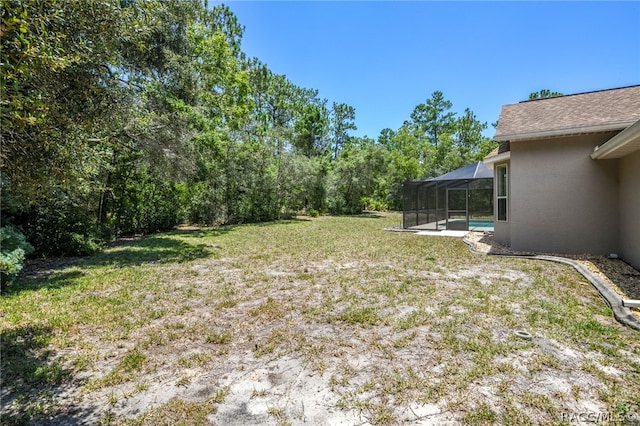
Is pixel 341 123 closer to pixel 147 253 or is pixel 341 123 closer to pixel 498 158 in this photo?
pixel 498 158

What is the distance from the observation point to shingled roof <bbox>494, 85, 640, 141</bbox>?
21.5 feet

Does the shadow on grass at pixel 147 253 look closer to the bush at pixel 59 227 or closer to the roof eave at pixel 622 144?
the bush at pixel 59 227

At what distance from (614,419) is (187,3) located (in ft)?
42.9

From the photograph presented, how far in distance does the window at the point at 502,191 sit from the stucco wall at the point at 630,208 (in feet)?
8.24

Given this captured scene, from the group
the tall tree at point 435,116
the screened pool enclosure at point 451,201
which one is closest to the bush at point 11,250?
the screened pool enclosure at point 451,201

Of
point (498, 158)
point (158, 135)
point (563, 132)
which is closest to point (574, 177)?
point (563, 132)

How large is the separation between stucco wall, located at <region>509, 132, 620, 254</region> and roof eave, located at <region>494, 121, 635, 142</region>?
335mm

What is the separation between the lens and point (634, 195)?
230 inches

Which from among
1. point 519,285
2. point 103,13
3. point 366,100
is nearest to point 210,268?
point 103,13

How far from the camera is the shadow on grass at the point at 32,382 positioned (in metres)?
2.14

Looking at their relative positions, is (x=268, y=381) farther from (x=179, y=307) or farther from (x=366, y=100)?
(x=366, y=100)

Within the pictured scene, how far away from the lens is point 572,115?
7262 mm

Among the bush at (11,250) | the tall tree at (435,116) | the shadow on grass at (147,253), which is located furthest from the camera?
the tall tree at (435,116)

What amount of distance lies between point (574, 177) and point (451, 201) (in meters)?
12.0
